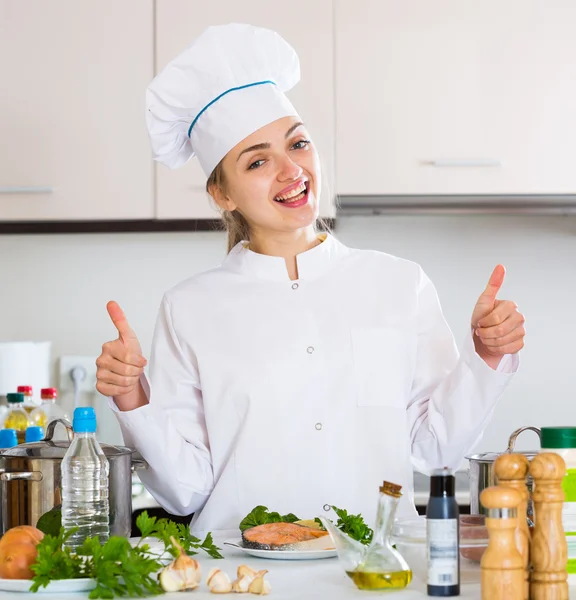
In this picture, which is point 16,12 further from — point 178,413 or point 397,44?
point 178,413

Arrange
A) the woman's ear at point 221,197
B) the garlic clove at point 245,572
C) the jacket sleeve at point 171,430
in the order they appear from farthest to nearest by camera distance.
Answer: the woman's ear at point 221,197 → the jacket sleeve at point 171,430 → the garlic clove at point 245,572

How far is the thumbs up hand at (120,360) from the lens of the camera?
1338mm

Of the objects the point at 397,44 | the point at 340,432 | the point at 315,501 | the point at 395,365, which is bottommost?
the point at 315,501

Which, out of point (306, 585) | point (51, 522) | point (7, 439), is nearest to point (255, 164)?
point (7, 439)

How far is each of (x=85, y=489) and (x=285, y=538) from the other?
0.28 meters

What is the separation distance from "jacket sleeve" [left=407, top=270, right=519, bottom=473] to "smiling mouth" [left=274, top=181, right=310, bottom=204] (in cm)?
26

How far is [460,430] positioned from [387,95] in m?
1.20

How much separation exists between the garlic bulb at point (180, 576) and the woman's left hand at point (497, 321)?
23.2 inches

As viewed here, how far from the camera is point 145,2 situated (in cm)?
255

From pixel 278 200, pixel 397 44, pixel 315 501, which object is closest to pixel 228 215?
pixel 278 200

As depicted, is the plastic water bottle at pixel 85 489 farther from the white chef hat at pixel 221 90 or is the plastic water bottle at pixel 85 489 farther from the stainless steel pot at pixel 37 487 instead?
the white chef hat at pixel 221 90

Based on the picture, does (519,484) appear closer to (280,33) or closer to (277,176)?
(277,176)

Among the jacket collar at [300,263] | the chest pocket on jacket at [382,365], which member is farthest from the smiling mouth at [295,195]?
the chest pocket on jacket at [382,365]

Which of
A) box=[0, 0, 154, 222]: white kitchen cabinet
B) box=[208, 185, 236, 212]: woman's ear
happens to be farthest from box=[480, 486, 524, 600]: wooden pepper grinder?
box=[0, 0, 154, 222]: white kitchen cabinet
